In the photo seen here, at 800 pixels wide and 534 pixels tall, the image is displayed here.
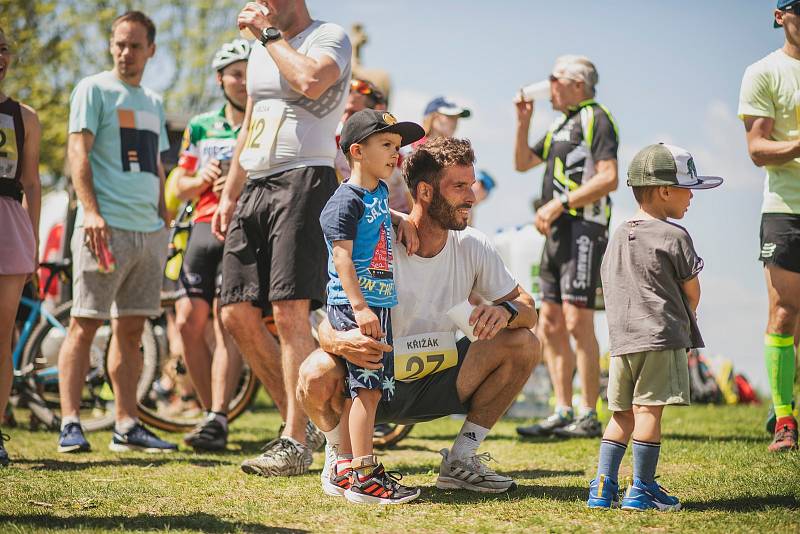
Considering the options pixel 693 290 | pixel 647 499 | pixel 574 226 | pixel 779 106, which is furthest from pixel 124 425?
pixel 779 106

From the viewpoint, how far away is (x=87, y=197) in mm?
5809

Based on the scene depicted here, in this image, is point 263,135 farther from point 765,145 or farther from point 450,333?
point 765,145

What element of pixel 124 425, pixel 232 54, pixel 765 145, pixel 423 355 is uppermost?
pixel 232 54

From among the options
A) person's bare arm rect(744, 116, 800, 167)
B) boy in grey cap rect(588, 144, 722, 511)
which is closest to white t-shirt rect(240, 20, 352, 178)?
boy in grey cap rect(588, 144, 722, 511)

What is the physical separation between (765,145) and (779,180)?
9.7 inches

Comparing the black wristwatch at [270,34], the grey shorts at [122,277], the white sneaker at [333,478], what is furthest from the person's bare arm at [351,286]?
the grey shorts at [122,277]

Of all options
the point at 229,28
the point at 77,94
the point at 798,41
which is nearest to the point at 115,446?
the point at 77,94

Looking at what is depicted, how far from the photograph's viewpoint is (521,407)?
1019 cm

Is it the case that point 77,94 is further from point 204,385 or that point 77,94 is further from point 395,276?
point 395,276

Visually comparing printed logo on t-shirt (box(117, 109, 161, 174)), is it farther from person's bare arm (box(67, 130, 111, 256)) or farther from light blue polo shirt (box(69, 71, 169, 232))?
person's bare arm (box(67, 130, 111, 256))

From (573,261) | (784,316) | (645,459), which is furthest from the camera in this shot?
(573,261)

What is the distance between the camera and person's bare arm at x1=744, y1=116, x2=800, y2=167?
17.8ft

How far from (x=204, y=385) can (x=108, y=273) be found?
1.09 meters

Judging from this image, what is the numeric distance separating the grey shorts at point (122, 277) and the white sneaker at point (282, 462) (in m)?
1.68
